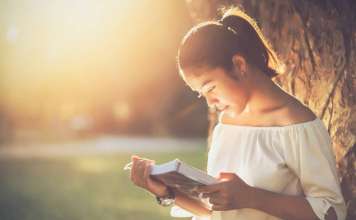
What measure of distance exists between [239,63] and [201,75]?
0.43ft

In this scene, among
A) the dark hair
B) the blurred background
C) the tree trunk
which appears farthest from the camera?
the blurred background

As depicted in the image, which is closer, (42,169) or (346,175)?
(346,175)

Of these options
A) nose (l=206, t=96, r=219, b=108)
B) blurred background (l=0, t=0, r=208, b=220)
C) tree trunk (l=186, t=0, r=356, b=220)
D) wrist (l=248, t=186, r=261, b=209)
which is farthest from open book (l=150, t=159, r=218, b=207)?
blurred background (l=0, t=0, r=208, b=220)

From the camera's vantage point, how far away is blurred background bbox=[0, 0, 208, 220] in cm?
1316

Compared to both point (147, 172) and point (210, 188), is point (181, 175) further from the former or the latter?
point (147, 172)

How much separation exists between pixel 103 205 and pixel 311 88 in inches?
230

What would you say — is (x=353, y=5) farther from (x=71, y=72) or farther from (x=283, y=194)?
(x=71, y=72)

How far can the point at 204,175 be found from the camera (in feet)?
8.57

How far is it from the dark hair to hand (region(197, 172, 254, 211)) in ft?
1.22

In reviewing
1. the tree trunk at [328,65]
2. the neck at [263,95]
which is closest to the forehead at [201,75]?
the neck at [263,95]

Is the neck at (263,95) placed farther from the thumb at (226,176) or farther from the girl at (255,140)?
the thumb at (226,176)

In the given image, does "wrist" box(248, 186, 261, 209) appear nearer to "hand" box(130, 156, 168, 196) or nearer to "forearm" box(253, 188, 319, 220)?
"forearm" box(253, 188, 319, 220)

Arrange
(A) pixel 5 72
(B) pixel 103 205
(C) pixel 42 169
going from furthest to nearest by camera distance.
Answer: (A) pixel 5 72
(C) pixel 42 169
(B) pixel 103 205

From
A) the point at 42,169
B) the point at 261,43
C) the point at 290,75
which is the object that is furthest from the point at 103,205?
the point at 261,43
